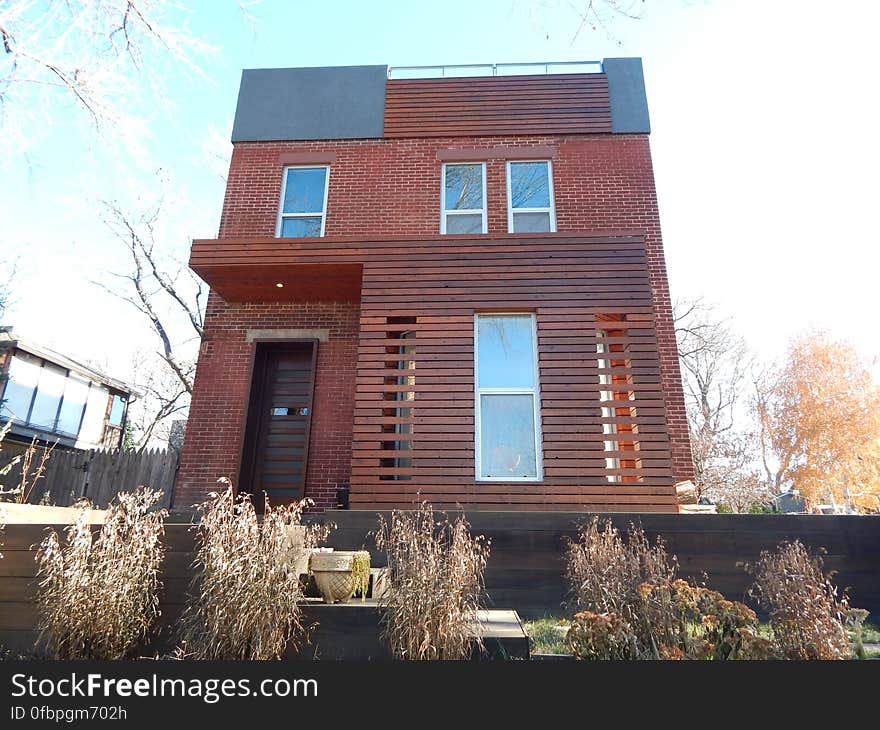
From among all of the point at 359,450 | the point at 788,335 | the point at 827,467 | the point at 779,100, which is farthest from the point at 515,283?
the point at 788,335

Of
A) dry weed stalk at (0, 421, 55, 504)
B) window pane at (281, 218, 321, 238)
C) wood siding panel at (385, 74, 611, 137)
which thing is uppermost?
wood siding panel at (385, 74, 611, 137)

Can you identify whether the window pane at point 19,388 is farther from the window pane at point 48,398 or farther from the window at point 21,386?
the window pane at point 48,398

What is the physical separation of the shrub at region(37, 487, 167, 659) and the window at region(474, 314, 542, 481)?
3.84 meters

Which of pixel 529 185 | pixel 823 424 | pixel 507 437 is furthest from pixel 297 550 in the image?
pixel 823 424

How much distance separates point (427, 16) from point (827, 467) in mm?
30076

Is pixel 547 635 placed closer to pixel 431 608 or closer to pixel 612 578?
pixel 612 578

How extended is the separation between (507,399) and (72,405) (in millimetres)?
17476

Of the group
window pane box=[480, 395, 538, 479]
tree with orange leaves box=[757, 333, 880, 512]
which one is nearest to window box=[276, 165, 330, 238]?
window pane box=[480, 395, 538, 479]

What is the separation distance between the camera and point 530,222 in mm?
9148

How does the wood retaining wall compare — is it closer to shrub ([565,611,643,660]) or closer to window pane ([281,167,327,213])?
shrub ([565,611,643,660])

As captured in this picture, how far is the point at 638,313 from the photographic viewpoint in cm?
695

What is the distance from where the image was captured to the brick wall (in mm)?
7816

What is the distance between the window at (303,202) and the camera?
9250 mm

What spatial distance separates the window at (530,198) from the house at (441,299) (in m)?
0.04
